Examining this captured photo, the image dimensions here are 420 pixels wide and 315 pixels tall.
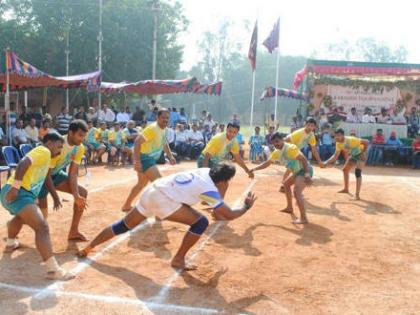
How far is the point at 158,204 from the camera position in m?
4.91

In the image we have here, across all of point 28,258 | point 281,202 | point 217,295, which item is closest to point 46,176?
point 28,258

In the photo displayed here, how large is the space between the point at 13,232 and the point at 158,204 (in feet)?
6.31

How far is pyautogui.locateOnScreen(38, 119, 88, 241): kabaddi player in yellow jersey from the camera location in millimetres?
5664

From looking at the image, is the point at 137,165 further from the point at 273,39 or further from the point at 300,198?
the point at 273,39

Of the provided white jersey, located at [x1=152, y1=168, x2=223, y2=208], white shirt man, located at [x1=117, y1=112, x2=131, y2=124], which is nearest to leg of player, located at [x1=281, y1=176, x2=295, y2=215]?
white jersey, located at [x1=152, y1=168, x2=223, y2=208]

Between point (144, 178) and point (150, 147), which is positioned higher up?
point (150, 147)

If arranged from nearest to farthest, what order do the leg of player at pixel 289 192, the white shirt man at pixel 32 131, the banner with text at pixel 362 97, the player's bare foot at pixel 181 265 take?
the player's bare foot at pixel 181 265 → the leg of player at pixel 289 192 → the white shirt man at pixel 32 131 → the banner with text at pixel 362 97

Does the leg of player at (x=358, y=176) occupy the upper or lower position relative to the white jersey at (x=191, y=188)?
lower

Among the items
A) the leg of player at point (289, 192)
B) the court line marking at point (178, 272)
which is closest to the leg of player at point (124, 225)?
the court line marking at point (178, 272)

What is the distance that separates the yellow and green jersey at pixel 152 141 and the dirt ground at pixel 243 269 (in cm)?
114

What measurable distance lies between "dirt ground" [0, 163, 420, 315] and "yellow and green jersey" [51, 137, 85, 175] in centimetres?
98

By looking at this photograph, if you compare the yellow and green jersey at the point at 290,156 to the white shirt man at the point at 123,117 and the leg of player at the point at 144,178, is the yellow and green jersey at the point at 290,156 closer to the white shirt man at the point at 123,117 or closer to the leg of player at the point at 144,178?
the leg of player at the point at 144,178

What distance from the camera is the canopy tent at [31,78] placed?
42.4 ft

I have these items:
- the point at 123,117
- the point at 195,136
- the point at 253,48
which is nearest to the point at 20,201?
the point at 195,136
